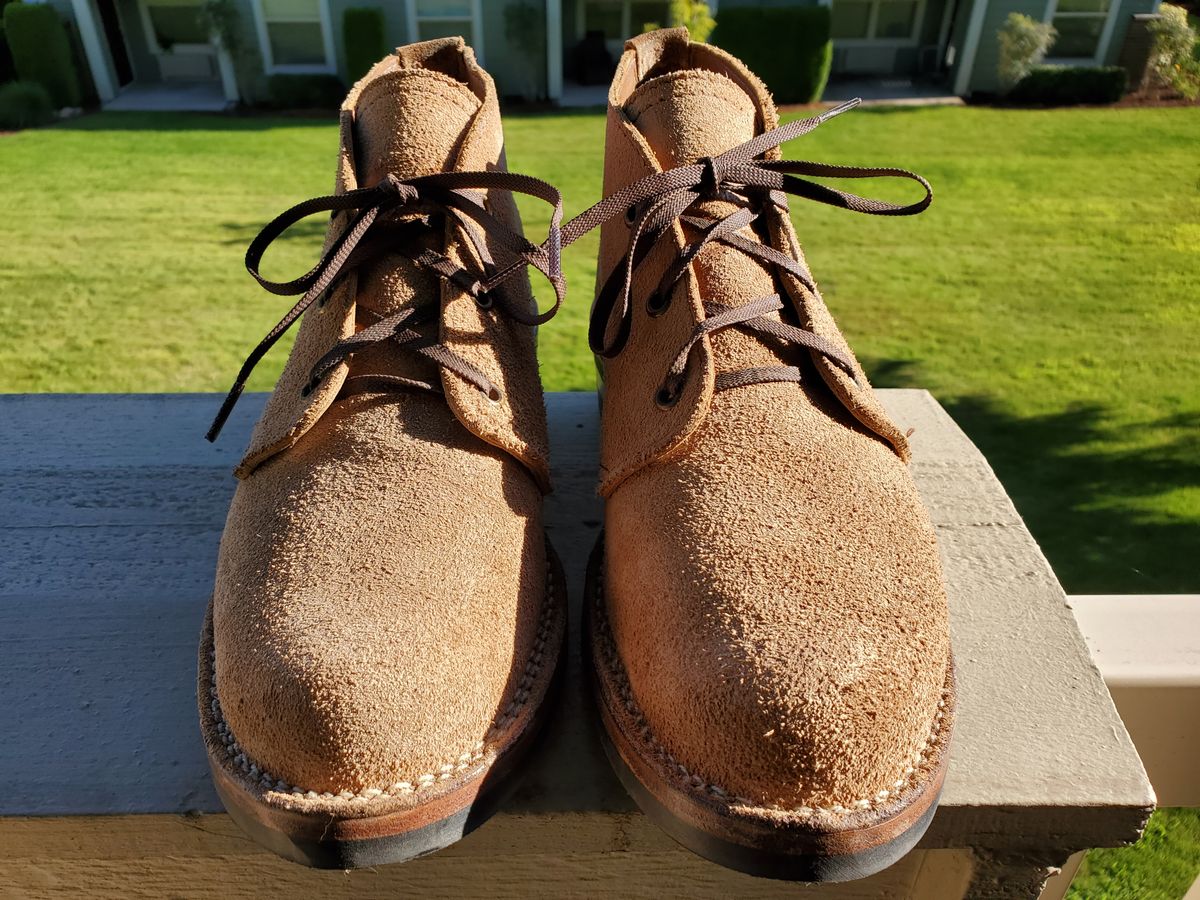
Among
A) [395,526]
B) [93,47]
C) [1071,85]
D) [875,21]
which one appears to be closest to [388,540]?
[395,526]

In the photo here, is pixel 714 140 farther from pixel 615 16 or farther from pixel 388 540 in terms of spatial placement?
pixel 615 16

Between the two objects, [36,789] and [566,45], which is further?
[566,45]

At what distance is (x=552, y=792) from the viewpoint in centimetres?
106

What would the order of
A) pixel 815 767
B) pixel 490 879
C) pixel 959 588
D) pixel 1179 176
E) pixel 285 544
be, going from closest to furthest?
1. pixel 815 767
2. pixel 285 544
3. pixel 490 879
4. pixel 959 588
5. pixel 1179 176

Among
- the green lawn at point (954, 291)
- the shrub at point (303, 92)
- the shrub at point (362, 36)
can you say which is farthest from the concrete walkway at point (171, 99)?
the green lawn at point (954, 291)

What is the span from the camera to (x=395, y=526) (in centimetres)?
101

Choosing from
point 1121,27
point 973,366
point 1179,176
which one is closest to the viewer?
point 973,366

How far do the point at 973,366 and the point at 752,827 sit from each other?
3773 mm

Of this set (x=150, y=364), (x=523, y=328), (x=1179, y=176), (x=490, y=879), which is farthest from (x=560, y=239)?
(x=1179, y=176)

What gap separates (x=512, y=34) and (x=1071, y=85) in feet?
22.4

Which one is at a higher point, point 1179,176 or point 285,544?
point 285,544

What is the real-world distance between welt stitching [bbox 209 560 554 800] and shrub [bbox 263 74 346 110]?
11.1 m

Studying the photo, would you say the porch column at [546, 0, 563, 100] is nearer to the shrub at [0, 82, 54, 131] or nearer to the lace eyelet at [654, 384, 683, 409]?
the shrub at [0, 82, 54, 131]

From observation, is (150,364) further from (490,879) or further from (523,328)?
(490,879)
